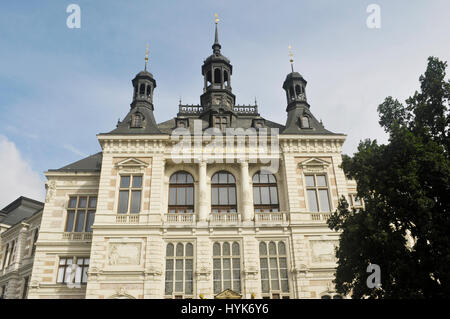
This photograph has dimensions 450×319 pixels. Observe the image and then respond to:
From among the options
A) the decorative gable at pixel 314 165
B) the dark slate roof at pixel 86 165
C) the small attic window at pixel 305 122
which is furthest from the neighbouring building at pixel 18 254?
the small attic window at pixel 305 122

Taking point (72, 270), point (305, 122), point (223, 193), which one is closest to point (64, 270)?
point (72, 270)

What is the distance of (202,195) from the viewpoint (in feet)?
103

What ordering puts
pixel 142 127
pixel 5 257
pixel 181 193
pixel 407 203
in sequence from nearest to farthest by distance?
1. pixel 407 203
2. pixel 181 193
3. pixel 142 127
4. pixel 5 257

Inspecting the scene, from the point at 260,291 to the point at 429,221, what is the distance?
1517 cm

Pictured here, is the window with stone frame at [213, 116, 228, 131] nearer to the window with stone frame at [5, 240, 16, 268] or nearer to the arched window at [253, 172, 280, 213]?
the arched window at [253, 172, 280, 213]

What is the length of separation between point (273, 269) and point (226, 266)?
362 centimetres

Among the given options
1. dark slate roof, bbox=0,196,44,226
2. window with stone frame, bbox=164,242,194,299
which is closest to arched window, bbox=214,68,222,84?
window with stone frame, bbox=164,242,194,299

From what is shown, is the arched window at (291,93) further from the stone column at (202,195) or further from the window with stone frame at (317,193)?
the stone column at (202,195)

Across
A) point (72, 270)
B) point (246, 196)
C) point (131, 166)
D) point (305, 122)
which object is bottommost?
point (72, 270)

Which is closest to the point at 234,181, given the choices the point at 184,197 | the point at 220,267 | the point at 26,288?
the point at 184,197

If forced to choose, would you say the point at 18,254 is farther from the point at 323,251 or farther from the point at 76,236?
the point at 323,251

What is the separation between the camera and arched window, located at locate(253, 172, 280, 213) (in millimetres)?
32406

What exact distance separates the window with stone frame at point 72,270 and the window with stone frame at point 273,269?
46.6 feet
